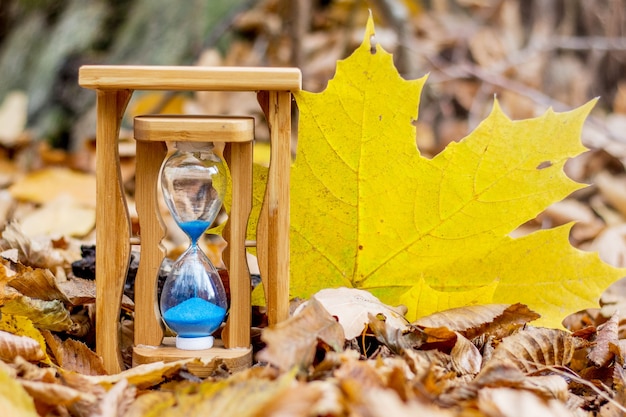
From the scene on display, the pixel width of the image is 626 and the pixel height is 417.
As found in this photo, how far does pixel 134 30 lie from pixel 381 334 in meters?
2.19

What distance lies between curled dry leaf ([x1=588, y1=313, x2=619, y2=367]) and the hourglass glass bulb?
0.56m

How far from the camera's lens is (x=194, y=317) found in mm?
1206

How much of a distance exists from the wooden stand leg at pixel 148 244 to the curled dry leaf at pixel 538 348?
0.52m

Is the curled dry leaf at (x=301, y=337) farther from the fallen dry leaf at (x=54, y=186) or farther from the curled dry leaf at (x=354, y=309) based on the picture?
the fallen dry leaf at (x=54, y=186)

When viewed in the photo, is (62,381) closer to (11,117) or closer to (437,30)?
(11,117)

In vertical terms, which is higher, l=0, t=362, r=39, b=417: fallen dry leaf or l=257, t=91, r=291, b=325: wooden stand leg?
l=257, t=91, r=291, b=325: wooden stand leg

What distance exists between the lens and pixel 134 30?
9.84 feet

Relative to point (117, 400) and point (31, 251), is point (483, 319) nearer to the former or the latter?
point (117, 400)

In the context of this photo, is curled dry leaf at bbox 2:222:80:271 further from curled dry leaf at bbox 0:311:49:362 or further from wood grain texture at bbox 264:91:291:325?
wood grain texture at bbox 264:91:291:325

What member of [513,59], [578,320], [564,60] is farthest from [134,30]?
[578,320]

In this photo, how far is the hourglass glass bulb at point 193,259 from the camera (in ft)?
3.93

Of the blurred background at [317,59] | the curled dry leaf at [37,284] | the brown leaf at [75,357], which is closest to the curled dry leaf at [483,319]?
the brown leaf at [75,357]

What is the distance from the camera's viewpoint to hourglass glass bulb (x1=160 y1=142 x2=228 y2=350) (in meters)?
1.20

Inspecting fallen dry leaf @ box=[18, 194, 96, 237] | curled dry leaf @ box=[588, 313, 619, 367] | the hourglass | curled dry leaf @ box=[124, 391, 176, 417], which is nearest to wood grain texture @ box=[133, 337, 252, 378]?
the hourglass
